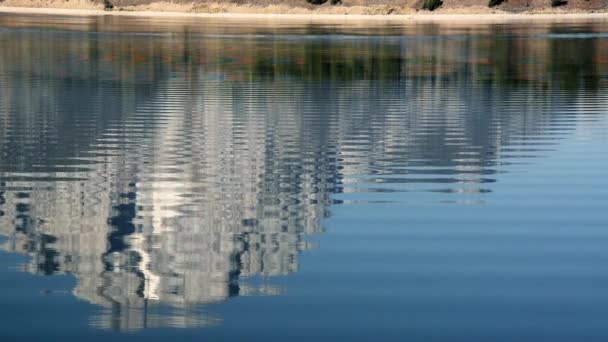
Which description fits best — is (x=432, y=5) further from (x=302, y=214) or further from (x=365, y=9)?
(x=302, y=214)

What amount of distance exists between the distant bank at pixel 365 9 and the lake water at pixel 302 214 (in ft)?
265

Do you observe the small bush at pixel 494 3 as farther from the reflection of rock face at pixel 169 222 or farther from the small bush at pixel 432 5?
the reflection of rock face at pixel 169 222

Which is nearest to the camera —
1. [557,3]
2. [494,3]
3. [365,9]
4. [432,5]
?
[432,5]

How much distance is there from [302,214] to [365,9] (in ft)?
337

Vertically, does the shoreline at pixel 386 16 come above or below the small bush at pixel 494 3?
below

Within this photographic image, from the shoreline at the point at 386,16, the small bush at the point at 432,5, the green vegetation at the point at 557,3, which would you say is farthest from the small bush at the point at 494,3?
the green vegetation at the point at 557,3

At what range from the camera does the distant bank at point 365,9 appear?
112 m

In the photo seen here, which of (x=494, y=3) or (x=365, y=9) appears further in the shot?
(x=365, y=9)

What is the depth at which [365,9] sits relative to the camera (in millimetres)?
116000

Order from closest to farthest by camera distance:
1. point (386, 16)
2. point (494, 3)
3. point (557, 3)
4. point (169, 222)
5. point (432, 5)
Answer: point (169, 222) → point (386, 16) → point (432, 5) → point (494, 3) → point (557, 3)

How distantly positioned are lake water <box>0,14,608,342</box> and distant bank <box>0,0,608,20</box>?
80627 mm

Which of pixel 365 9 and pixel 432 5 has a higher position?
pixel 432 5

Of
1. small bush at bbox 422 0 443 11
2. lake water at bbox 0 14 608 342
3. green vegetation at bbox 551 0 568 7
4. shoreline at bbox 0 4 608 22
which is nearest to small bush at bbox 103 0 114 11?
shoreline at bbox 0 4 608 22

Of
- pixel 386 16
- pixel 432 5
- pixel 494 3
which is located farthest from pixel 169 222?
pixel 494 3
